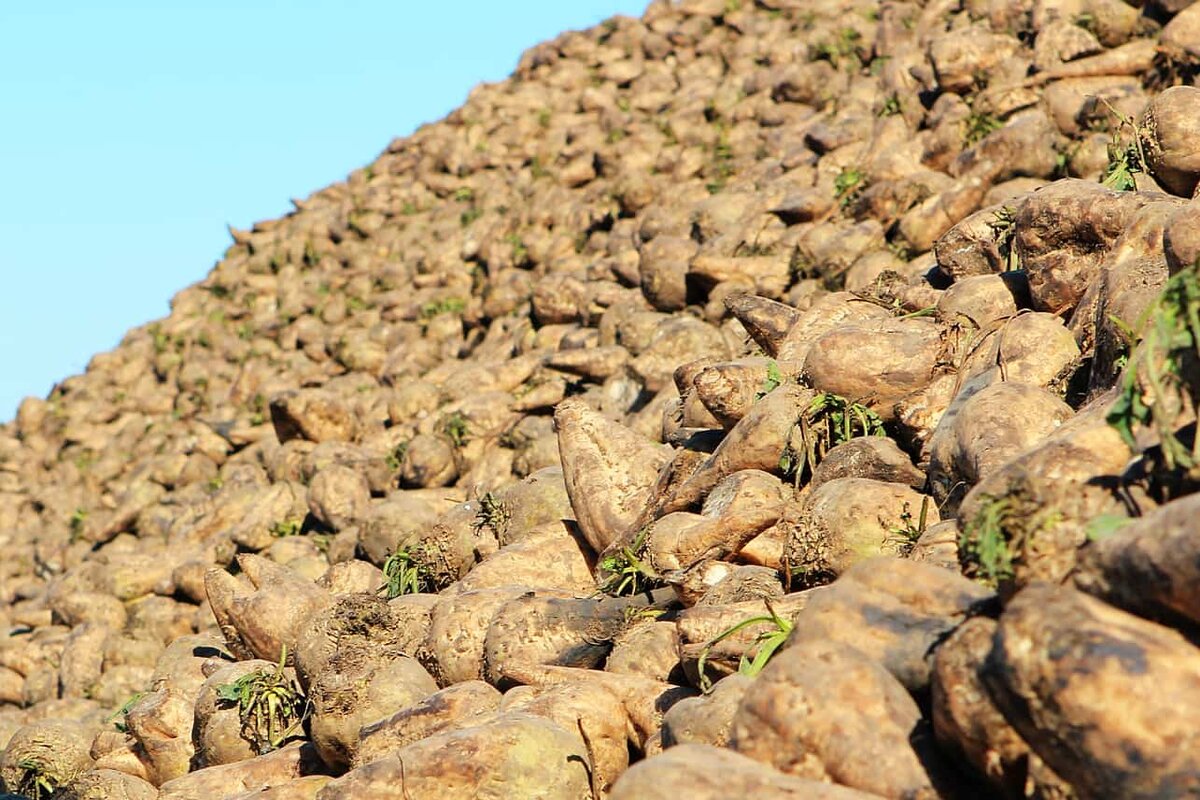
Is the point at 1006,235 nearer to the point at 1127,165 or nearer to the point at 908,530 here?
the point at 1127,165

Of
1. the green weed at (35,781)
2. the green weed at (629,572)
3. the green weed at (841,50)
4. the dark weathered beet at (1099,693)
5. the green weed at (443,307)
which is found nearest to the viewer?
the dark weathered beet at (1099,693)

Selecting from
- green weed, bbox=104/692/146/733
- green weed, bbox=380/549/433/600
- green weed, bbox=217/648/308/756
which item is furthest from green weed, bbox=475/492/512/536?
green weed, bbox=104/692/146/733

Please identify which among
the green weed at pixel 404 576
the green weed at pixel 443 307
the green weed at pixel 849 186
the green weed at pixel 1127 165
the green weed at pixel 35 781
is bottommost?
the green weed at pixel 35 781

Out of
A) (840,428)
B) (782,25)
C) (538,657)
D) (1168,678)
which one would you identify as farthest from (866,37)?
(1168,678)

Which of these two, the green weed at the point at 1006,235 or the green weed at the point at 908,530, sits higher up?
the green weed at the point at 1006,235

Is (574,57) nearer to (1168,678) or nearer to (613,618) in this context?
(613,618)

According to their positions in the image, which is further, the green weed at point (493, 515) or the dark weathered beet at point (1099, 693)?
the green weed at point (493, 515)

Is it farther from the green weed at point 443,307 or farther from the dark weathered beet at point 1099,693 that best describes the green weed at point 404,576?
the green weed at point 443,307

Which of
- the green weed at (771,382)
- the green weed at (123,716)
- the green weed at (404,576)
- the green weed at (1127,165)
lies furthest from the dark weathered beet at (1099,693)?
the green weed at (123,716)

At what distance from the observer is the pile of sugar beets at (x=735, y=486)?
19.5ft

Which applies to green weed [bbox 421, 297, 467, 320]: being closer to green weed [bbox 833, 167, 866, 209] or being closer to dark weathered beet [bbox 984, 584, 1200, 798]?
green weed [bbox 833, 167, 866, 209]

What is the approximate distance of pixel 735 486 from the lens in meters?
10.4

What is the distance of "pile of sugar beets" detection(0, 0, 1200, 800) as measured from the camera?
5.93 m

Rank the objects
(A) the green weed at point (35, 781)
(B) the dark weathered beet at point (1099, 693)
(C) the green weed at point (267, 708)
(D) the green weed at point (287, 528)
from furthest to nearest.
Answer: (D) the green weed at point (287, 528)
(A) the green weed at point (35, 781)
(C) the green weed at point (267, 708)
(B) the dark weathered beet at point (1099, 693)
